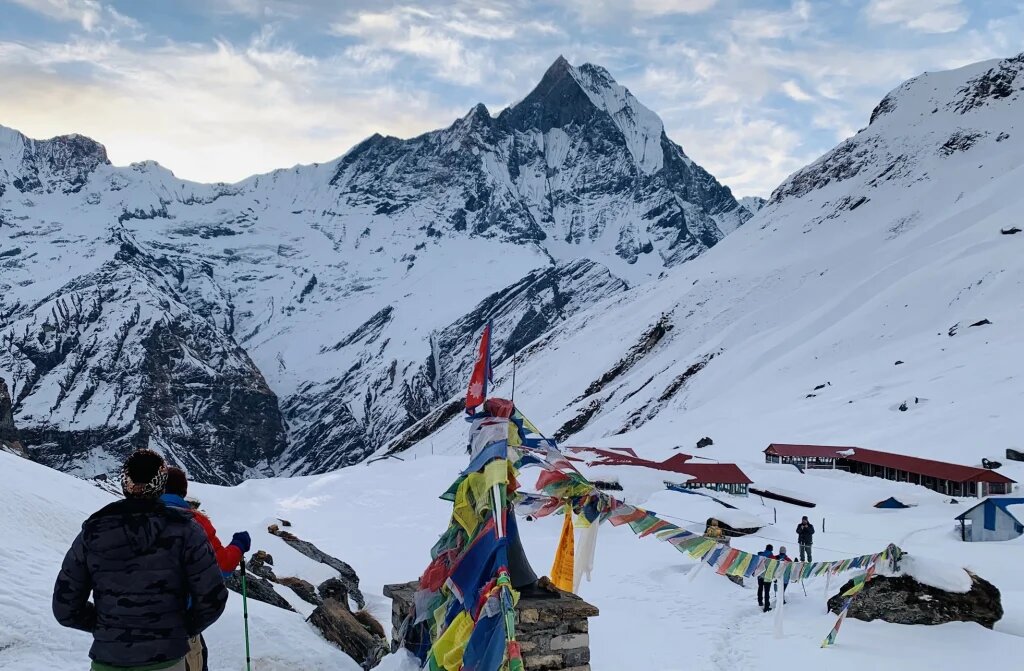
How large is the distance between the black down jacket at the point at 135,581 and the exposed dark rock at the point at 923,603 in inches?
456

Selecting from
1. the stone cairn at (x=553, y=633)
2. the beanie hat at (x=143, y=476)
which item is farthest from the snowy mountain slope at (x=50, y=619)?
the beanie hat at (x=143, y=476)

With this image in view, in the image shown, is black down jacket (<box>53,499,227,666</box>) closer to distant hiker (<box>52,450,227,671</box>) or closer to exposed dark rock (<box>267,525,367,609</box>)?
distant hiker (<box>52,450,227,671</box>)

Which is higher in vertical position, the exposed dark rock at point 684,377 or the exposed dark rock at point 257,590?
→ the exposed dark rock at point 684,377

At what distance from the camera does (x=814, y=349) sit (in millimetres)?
77500

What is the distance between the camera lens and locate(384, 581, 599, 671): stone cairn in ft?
28.2

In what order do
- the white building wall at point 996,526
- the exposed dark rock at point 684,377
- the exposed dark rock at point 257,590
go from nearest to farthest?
1. the exposed dark rock at point 257,590
2. the white building wall at point 996,526
3. the exposed dark rock at point 684,377

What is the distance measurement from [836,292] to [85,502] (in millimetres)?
98943

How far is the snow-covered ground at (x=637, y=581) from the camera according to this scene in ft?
30.6

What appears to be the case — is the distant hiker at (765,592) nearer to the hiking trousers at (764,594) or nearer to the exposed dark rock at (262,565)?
the hiking trousers at (764,594)

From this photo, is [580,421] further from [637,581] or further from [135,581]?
[135,581]

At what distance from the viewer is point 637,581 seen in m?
19.2

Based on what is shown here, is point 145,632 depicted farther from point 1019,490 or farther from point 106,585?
point 1019,490

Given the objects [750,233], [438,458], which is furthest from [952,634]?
[750,233]

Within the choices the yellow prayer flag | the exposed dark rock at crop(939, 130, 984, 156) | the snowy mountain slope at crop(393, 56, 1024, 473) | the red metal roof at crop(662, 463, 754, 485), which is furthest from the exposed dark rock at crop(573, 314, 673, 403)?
the yellow prayer flag
